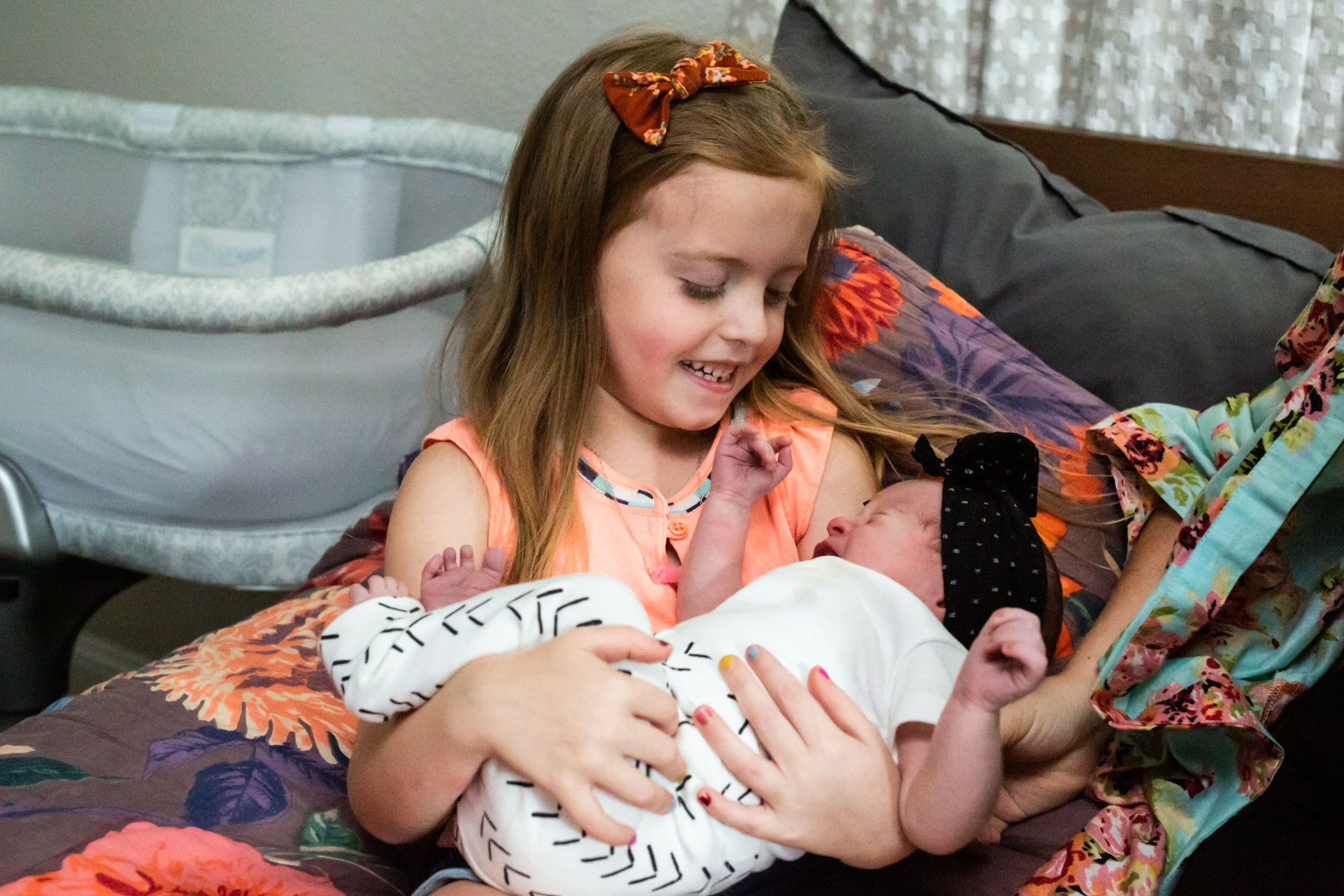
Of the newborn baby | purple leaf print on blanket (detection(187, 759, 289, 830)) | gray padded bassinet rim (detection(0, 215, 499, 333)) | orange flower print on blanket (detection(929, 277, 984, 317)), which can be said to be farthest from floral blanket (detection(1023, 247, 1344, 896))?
gray padded bassinet rim (detection(0, 215, 499, 333))

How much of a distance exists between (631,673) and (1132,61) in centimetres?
119

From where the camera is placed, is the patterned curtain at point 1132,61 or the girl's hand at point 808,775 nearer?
the girl's hand at point 808,775

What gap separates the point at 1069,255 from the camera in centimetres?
122

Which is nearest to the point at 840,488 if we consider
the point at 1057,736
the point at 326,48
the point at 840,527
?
the point at 840,527

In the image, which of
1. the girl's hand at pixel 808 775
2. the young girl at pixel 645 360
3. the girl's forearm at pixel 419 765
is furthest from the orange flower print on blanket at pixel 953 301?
the girl's forearm at pixel 419 765

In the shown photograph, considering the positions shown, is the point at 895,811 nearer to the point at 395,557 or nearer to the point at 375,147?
the point at 395,557

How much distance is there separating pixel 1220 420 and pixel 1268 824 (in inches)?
15.4

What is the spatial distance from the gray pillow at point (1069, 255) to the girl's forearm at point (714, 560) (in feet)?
1.46

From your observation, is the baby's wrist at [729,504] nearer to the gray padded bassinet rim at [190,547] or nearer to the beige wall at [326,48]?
the gray padded bassinet rim at [190,547]

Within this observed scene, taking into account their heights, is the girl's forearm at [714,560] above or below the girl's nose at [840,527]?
below

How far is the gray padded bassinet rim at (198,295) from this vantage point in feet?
4.37

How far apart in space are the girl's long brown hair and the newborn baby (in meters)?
0.18

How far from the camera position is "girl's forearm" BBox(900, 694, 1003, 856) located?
27.1 inches

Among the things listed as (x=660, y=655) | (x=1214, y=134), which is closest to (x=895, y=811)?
(x=660, y=655)
